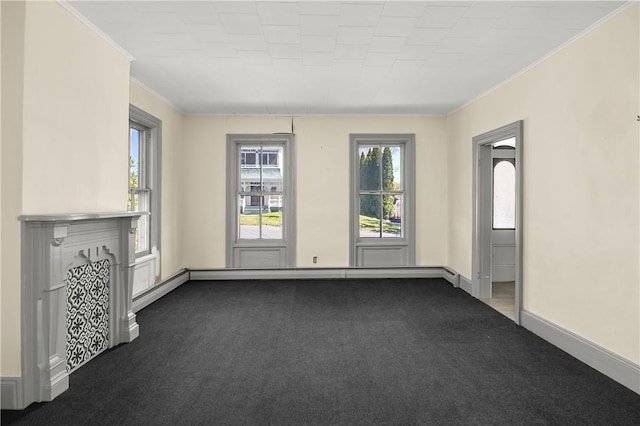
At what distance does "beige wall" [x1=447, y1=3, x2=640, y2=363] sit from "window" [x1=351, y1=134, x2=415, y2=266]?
232 cm

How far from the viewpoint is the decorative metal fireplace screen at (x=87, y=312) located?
2.84 metres

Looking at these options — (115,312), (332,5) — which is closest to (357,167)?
(332,5)

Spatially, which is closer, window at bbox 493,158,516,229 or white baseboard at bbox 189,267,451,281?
window at bbox 493,158,516,229

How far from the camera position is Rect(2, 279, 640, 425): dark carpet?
92.6 inches

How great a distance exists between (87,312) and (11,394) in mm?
721

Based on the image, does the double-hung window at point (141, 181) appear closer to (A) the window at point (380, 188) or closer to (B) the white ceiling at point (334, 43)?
(B) the white ceiling at point (334, 43)

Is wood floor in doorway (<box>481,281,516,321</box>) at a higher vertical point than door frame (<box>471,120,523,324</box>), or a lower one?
lower

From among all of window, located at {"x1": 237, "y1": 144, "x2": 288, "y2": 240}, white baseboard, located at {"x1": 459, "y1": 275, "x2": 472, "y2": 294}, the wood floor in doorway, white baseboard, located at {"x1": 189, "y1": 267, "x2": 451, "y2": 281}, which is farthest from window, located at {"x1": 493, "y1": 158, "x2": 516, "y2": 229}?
window, located at {"x1": 237, "y1": 144, "x2": 288, "y2": 240}

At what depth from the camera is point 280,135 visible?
6.29 metres

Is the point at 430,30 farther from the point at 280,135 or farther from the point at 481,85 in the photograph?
the point at 280,135

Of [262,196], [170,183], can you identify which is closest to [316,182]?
[262,196]

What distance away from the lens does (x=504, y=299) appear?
509 cm

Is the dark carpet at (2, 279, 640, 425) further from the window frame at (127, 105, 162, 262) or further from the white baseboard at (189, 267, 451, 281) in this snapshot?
the white baseboard at (189, 267, 451, 281)

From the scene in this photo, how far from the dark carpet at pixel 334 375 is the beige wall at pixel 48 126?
0.80m
